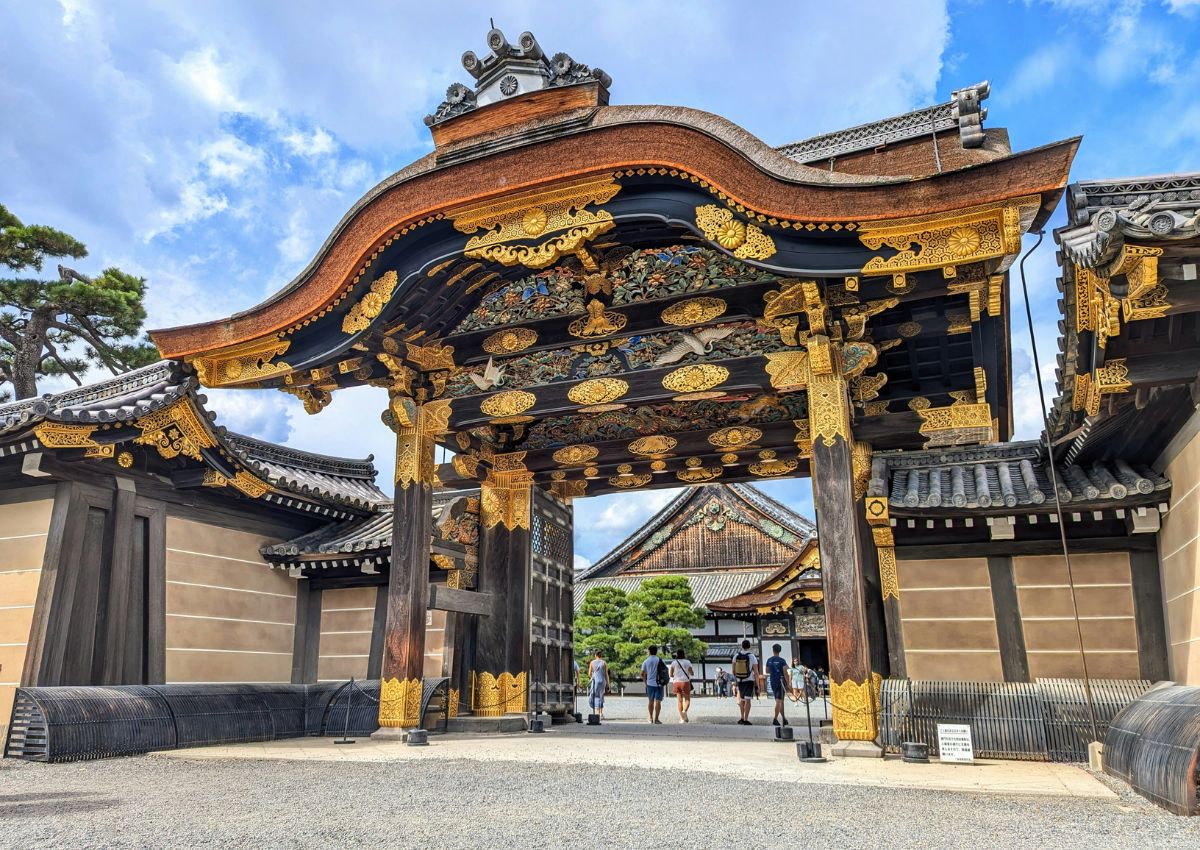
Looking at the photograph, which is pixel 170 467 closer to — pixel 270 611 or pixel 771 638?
pixel 270 611

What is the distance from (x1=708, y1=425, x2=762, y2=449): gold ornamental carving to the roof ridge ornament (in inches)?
174

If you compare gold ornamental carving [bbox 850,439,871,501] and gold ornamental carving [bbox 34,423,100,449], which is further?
gold ornamental carving [bbox 850,439,871,501]

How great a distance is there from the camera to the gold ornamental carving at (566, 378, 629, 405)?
8.92m

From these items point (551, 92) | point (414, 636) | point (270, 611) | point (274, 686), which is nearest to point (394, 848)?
point (414, 636)

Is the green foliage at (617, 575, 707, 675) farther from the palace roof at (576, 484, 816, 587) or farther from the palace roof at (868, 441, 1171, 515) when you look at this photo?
the palace roof at (868, 441, 1171, 515)

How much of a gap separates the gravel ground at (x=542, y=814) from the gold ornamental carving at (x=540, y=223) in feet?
15.6

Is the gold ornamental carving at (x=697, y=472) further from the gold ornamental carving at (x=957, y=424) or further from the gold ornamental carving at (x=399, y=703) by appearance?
the gold ornamental carving at (x=399, y=703)

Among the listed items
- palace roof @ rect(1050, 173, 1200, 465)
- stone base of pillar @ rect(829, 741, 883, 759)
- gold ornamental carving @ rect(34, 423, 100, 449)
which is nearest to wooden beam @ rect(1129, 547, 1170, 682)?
palace roof @ rect(1050, 173, 1200, 465)

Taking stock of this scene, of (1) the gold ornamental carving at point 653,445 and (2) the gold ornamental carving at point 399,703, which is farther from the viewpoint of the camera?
(1) the gold ornamental carving at point 653,445

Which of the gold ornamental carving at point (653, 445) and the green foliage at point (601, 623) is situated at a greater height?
the gold ornamental carving at point (653, 445)

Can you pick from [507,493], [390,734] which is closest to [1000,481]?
[507,493]

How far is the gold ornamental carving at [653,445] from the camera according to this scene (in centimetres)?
1070

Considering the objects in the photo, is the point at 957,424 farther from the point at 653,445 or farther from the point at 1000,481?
the point at 653,445

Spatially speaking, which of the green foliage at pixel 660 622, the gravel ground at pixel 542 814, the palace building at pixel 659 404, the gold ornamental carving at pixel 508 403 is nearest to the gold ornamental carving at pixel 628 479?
the palace building at pixel 659 404
